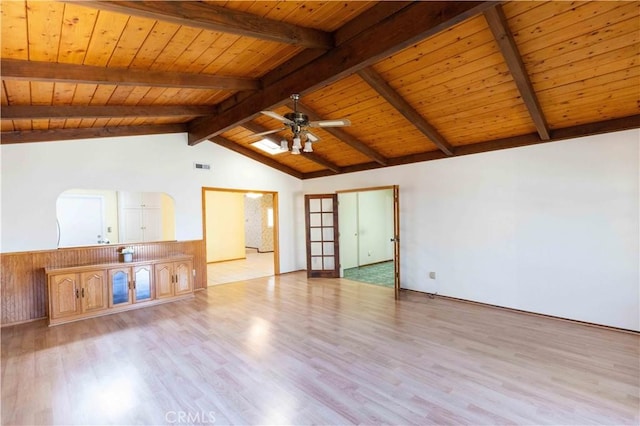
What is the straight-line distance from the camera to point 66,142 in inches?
183

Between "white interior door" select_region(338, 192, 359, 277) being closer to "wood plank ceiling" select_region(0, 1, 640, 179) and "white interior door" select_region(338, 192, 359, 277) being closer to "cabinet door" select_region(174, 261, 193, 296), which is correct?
"wood plank ceiling" select_region(0, 1, 640, 179)

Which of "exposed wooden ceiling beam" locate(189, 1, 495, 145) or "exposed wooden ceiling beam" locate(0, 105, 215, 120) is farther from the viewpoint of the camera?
"exposed wooden ceiling beam" locate(0, 105, 215, 120)

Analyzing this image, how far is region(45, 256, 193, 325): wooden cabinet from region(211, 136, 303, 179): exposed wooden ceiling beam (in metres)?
2.59

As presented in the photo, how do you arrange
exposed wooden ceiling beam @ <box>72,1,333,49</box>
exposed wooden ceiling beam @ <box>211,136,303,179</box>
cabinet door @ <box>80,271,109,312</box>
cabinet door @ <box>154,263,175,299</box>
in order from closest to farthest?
exposed wooden ceiling beam @ <box>72,1,333,49</box>, cabinet door @ <box>80,271,109,312</box>, cabinet door @ <box>154,263,175,299</box>, exposed wooden ceiling beam @ <box>211,136,303,179</box>

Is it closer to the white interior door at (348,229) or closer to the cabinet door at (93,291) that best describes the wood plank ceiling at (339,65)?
the cabinet door at (93,291)

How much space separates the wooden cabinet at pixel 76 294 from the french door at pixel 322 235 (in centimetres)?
401

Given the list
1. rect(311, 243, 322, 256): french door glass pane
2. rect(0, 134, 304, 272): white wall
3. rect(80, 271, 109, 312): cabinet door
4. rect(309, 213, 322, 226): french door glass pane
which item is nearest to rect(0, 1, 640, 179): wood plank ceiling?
rect(0, 134, 304, 272): white wall

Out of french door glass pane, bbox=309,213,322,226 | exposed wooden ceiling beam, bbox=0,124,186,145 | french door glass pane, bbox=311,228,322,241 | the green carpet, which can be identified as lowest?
the green carpet

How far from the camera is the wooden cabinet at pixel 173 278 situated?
520 cm

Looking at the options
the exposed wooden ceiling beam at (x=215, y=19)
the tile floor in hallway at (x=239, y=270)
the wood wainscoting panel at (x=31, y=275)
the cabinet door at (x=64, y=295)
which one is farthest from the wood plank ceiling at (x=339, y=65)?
the tile floor in hallway at (x=239, y=270)

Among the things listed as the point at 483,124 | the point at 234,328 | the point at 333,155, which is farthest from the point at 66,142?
the point at 483,124

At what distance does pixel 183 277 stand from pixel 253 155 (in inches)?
123

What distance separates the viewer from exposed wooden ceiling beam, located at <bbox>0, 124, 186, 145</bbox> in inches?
167

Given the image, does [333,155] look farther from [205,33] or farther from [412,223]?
[205,33]
